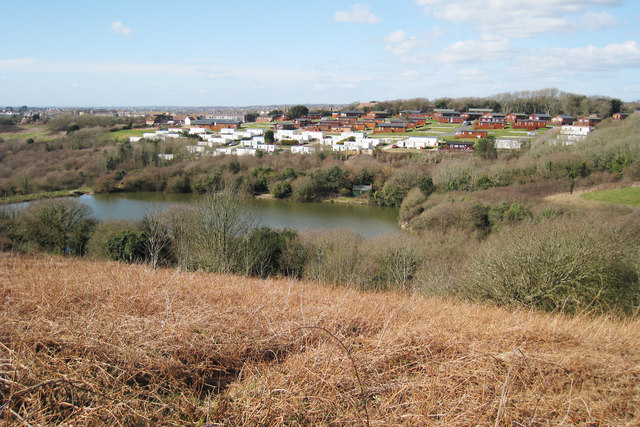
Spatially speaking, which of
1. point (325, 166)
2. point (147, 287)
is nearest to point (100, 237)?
point (147, 287)

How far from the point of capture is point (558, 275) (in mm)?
6684

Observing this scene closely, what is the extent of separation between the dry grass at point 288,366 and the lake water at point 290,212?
51.1 ft

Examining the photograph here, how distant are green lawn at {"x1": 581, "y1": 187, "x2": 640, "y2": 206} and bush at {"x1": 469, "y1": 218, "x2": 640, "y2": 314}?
1102cm

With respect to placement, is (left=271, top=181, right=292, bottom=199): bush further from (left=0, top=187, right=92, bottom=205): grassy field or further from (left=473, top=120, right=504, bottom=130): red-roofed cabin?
(left=473, top=120, right=504, bottom=130): red-roofed cabin

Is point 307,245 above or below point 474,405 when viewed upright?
below

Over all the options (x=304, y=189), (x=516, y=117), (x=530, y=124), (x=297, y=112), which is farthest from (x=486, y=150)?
(x=297, y=112)

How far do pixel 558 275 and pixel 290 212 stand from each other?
18.2 meters

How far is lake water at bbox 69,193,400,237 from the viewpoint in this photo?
20.5 m

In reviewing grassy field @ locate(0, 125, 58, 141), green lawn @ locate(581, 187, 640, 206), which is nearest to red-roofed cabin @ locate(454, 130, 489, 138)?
green lawn @ locate(581, 187, 640, 206)

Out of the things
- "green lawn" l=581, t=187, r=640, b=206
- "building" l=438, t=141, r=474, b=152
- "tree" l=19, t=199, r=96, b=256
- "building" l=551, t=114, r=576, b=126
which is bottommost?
"tree" l=19, t=199, r=96, b=256

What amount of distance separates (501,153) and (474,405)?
29813 millimetres

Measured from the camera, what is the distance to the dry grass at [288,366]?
6.95ft

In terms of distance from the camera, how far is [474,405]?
2.22m

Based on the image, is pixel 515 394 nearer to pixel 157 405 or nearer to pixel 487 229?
pixel 157 405
